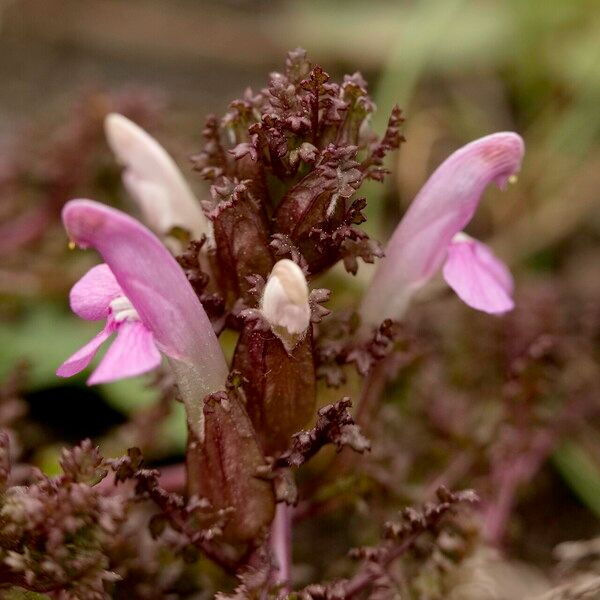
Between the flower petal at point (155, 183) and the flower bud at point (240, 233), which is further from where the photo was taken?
the flower petal at point (155, 183)

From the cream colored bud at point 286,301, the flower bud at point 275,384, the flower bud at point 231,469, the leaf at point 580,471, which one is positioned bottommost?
the leaf at point 580,471

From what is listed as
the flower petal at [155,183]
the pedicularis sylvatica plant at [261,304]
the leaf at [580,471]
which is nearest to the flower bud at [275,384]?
the pedicularis sylvatica plant at [261,304]

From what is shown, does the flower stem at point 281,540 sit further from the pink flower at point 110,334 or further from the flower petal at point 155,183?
the flower petal at point 155,183

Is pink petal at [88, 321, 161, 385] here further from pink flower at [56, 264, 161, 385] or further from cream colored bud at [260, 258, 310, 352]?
cream colored bud at [260, 258, 310, 352]

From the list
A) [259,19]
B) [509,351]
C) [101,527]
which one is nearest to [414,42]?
[259,19]

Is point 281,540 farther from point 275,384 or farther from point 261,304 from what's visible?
point 261,304

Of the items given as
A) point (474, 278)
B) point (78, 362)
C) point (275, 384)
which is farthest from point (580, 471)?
point (78, 362)

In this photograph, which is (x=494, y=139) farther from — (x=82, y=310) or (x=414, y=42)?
(x=414, y=42)

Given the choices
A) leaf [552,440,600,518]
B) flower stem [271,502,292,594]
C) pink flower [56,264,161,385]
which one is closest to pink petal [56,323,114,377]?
pink flower [56,264,161,385]
